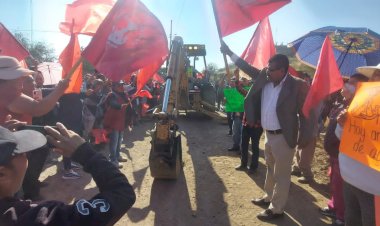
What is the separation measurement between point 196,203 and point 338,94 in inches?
127

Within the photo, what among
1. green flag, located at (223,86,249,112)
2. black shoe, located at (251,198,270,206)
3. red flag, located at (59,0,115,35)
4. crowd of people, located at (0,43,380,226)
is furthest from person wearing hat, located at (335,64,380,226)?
green flag, located at (223,86,249,112)

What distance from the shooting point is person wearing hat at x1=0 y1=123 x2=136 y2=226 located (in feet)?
4.48

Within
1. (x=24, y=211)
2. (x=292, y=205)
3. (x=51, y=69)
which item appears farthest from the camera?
(x=51, y=69)

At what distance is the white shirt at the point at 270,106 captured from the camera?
423 cm

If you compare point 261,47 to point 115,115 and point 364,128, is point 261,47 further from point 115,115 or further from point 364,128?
point 115,115

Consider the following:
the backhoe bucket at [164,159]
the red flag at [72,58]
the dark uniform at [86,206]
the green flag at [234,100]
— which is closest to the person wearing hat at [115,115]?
the backhoe bucket at [164,159]

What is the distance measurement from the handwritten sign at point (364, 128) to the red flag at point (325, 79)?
1.03 m

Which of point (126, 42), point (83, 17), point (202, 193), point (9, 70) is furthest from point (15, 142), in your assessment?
point (202, 193)

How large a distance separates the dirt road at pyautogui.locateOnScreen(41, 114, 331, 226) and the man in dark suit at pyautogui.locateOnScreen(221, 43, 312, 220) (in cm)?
53

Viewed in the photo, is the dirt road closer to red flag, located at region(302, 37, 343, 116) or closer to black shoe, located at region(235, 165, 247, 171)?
black shoe, located at region(235, 165, 247, 171)

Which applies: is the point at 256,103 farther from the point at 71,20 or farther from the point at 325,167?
the point at 325,167

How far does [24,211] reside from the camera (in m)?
1.39

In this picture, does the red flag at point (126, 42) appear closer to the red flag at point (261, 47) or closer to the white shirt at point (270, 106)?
the white shirt at point (270, 106)

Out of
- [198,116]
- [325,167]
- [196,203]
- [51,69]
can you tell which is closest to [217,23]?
[196,203]
